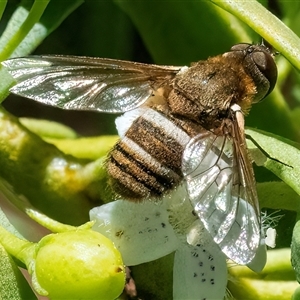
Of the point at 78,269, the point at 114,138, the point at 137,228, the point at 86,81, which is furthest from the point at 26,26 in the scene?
the point at 78,269

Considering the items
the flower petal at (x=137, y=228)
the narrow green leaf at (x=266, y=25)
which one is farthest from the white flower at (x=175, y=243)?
the narrow green leaf at (x=266, y=25)

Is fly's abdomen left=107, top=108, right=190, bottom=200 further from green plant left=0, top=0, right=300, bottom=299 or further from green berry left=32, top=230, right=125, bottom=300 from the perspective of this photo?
green berry left=32, top=230, right=125, bottom=300

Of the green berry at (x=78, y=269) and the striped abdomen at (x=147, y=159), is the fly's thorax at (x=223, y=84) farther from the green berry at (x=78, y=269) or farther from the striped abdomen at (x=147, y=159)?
the green berry at (x=78, y=269)

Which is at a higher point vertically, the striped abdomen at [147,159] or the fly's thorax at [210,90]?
the fly's thorax at [210,90]

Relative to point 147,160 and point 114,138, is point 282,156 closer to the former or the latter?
point 147,160

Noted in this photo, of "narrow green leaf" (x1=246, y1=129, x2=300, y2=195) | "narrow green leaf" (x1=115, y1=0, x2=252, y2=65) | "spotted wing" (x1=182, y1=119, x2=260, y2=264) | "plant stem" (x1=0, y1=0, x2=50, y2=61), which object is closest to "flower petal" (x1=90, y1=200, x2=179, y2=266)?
"spotted wing" (x1=182, y1=119, x2=260, y2=264)

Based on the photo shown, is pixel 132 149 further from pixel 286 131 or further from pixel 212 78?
pixel 286 131

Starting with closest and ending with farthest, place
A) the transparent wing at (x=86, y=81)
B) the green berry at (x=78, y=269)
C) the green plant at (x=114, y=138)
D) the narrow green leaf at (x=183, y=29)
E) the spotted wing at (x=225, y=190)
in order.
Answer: the green berry at (x=78, y=269) < the spotted wing at (x=225, y=190) < the green plant at (x=114, y=138) < the transparent wing at (x=86, y=81) < the narrow green leaf at (x=183, y=29)

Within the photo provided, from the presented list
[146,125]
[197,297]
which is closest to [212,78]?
[146,125]
